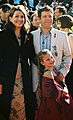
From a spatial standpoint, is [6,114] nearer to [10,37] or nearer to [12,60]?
[12,60]

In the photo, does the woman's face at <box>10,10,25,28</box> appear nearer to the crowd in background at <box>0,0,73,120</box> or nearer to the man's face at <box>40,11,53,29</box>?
the crowd in background at <box>0,0,73,120</box>

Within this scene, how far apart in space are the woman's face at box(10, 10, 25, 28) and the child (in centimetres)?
42

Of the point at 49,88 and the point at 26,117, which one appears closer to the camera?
the point at 49,88

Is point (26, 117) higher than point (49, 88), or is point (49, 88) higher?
point (49, 88)

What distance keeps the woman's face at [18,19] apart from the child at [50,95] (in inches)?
16.6

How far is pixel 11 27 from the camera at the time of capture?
4.01 metres

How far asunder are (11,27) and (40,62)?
1.79 ft

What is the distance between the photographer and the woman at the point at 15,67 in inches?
156

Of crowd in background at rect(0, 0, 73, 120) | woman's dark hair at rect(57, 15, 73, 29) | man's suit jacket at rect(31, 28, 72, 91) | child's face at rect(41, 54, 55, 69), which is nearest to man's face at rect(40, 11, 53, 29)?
crowd in background at rect(0, 0, 73, 120)

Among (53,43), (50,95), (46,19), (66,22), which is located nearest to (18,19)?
(46,19)

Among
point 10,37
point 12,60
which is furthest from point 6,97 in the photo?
point 10,37

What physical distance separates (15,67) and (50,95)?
0.54 metres

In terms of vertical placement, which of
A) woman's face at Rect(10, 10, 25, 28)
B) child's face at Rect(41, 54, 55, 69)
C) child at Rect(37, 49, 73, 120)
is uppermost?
woman's face at Rect(10, 10, 25, 28)

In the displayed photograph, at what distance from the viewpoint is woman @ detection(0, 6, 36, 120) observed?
13.0 feet
